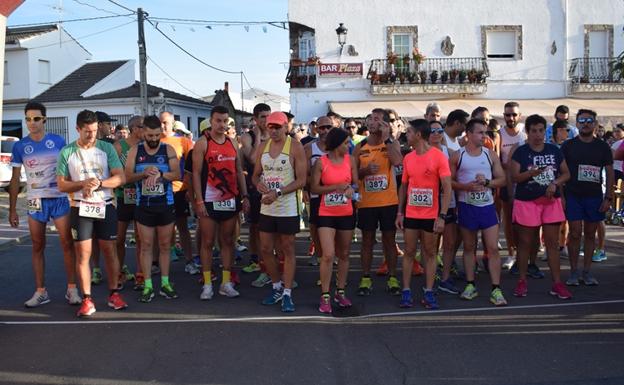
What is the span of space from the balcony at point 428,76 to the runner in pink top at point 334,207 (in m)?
20.5

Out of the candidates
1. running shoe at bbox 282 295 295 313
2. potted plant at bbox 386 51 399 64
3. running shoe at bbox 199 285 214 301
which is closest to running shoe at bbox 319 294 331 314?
running shoe at bbox 282 295 295 313

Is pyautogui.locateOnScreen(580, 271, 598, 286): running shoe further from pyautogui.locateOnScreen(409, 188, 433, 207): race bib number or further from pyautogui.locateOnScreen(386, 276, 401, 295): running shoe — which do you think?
pyautogui.locateOnScreen(409, 188, 433, 207): race bib number

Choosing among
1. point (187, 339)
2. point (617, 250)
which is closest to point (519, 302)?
point (187, 339)

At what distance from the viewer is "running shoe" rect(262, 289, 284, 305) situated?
693 cm

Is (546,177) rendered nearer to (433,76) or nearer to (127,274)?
(127,274)

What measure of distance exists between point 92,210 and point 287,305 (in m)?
2.26

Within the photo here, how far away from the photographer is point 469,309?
664 centimetres

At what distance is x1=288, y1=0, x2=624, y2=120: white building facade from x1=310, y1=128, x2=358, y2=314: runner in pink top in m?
20.6

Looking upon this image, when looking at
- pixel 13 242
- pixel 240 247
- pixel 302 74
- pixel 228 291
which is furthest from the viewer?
pixel 302 74

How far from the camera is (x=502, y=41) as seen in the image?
2767 cm

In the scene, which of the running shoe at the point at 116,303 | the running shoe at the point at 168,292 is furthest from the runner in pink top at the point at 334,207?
the running shoe at the point at 116,303

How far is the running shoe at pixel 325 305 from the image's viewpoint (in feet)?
21.5

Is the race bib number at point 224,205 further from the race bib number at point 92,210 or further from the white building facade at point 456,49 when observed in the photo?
the white building facade at point 456,49

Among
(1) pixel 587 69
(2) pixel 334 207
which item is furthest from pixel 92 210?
(1) pixel 587 69
